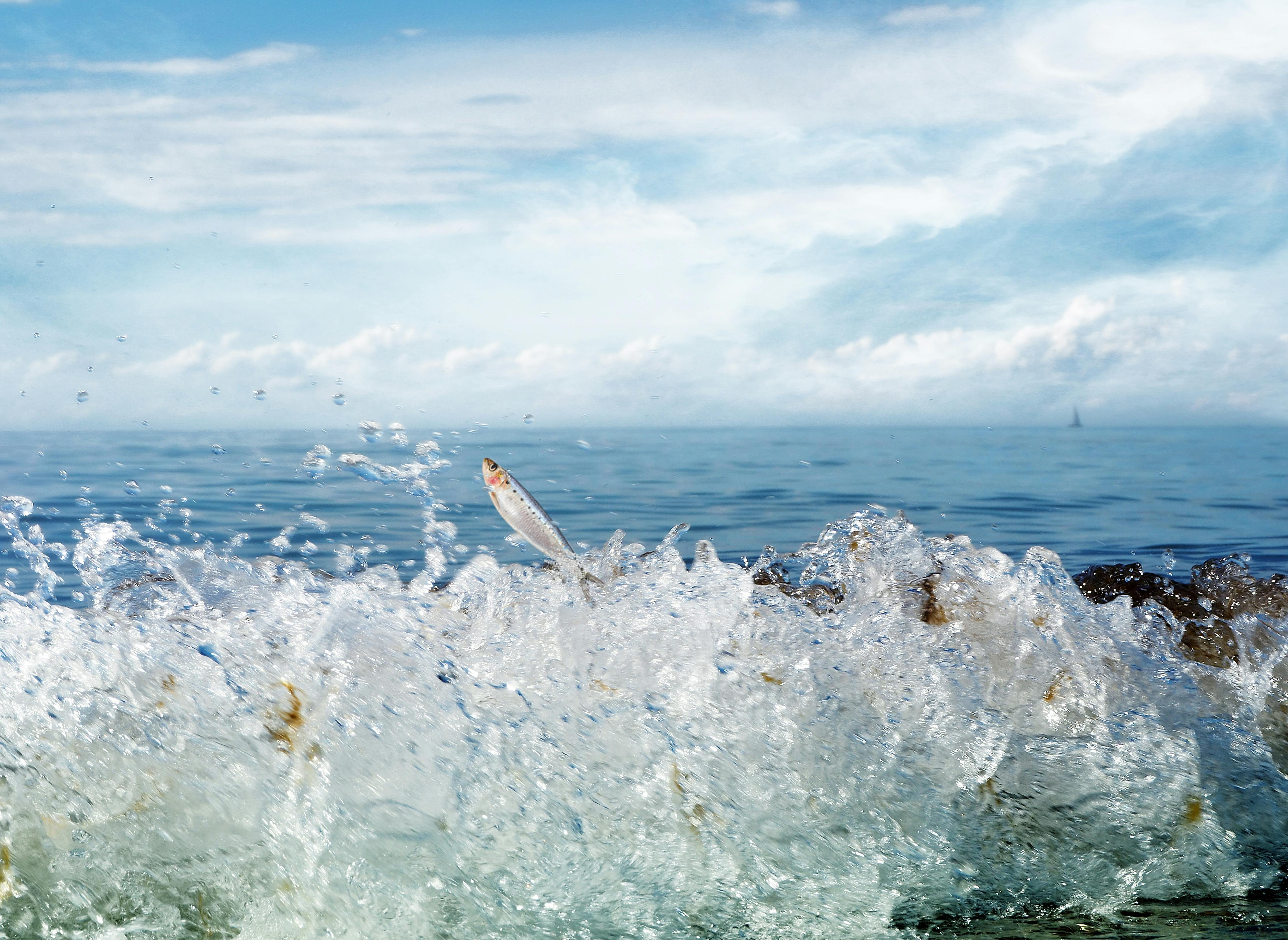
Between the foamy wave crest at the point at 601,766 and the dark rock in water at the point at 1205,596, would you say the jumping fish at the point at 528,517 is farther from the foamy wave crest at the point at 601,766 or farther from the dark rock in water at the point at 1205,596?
the dark rock in water at the point at 1205,596

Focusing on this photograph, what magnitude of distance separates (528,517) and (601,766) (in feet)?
4.31

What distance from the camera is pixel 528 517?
4.18 m

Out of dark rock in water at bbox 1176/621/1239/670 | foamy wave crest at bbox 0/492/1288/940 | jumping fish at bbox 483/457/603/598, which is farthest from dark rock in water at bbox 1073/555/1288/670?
jumping fish at bbox 483/457/603/598

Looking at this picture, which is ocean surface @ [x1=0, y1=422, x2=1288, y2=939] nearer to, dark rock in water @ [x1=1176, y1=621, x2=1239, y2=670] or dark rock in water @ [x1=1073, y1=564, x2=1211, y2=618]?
dark rock in water @ [x1=1176, y1=621, x2=1239, y2=670]

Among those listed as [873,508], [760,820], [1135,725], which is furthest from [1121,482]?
[760,820]

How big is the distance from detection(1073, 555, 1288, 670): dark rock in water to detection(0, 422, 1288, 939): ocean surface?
0.16ft

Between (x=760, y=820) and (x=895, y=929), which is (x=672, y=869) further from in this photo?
(x=895, y=929)

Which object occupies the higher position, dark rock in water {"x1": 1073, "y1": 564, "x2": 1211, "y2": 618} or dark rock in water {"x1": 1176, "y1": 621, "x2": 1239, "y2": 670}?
dark rock in water {"x1": 1073, "y1": 564, "x2": 1211, "y2": 618}

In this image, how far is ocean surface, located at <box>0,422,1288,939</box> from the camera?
9.41ft

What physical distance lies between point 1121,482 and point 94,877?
1577 centimetres

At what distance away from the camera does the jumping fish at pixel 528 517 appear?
13.7ft

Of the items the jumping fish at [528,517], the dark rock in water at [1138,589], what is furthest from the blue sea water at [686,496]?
the dark rock in water at [1138,589]

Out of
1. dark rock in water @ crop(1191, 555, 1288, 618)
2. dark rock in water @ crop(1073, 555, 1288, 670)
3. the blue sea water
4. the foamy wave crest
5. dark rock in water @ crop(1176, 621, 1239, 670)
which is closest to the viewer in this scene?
the foamy wave crest

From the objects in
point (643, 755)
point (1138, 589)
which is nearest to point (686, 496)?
point (1138, 589)
